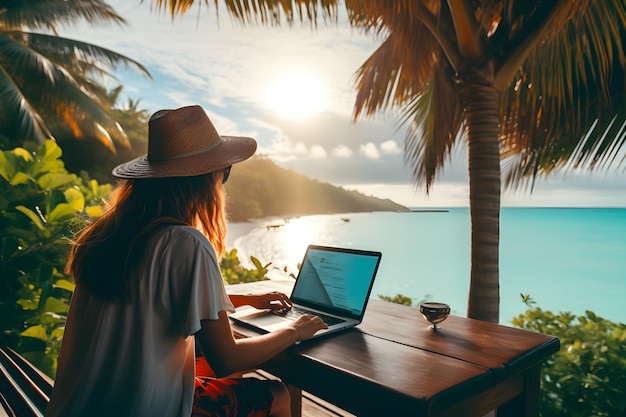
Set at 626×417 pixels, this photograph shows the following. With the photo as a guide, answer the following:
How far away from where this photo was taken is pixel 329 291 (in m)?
1.70

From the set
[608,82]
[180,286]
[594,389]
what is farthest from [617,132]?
[180,286]

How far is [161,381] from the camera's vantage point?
1032mm

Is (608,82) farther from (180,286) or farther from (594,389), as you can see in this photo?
(180,286)

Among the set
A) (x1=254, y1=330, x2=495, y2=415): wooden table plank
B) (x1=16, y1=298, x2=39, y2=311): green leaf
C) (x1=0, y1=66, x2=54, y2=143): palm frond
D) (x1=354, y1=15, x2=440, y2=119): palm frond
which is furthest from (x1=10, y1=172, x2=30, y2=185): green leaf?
(x1=0, y1=66, x2=54, y2=143): palm frond

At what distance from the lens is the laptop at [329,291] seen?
5.04 feet

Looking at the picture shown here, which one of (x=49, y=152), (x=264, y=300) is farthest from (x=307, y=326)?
(x=49, y=152)

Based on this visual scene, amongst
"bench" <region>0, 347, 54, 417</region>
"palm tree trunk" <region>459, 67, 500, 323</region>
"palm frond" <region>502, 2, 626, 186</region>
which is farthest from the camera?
"palm frond" <region>502, 2, 626, 186</region>

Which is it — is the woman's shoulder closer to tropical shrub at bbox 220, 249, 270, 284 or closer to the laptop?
the laptop

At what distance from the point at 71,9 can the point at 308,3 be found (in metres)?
10.8

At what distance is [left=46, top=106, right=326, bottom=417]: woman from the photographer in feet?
3.34

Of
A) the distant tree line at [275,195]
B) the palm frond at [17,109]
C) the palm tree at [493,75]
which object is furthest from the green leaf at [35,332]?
the palm frond at [17,109]

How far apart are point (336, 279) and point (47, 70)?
9.95 m

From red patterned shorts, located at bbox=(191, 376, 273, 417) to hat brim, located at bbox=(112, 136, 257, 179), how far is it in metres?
0.64

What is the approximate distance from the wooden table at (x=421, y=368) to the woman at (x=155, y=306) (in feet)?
0.46
